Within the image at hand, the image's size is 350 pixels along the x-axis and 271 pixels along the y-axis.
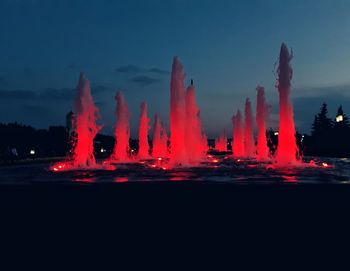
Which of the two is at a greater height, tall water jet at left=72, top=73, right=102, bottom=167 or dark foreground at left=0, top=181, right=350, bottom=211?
tall water jet at left=72, top=73, right=102, bottom=167

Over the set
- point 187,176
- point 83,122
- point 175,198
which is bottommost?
point 175,198

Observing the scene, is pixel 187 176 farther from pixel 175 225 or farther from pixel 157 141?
pixel 157 141

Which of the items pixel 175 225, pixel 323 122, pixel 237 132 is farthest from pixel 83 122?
pixel 323 122

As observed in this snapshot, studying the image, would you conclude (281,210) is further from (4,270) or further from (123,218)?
(4,270)

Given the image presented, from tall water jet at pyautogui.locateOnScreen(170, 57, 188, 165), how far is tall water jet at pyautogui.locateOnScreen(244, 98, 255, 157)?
3114cm

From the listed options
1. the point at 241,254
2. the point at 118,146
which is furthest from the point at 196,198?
the point at 118,146

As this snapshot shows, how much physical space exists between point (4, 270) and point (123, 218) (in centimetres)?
355

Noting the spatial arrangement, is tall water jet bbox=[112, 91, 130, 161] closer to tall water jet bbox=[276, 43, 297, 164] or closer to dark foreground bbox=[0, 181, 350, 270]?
tall water jet bbox=[276, 43, 297, 164]

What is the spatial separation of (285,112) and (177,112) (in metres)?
7.43

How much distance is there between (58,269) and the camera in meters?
5.87

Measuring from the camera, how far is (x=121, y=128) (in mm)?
49656

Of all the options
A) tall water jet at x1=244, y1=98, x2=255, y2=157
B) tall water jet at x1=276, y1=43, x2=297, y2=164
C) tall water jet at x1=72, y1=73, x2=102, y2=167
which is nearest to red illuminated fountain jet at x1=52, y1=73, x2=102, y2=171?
tall water jet at x1=72, y1=73, x2=102, y2=167

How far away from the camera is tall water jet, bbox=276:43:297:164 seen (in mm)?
33719

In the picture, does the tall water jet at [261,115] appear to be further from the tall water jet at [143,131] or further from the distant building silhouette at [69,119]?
the distant building silhouette at [69,119]
